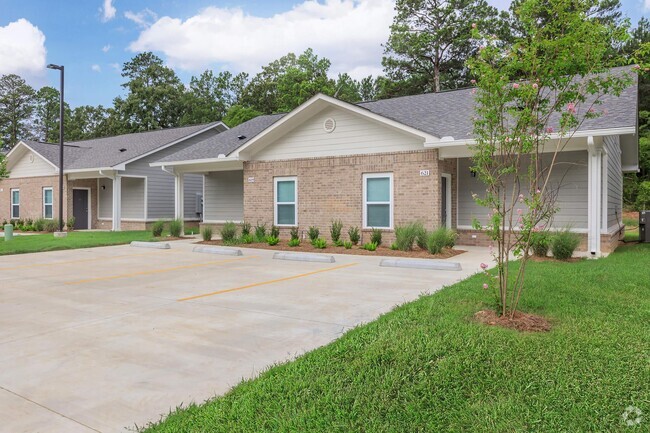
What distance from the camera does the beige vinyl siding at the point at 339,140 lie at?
45.3 ft

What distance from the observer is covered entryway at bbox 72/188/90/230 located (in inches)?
958

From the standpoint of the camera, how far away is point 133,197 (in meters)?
23.4

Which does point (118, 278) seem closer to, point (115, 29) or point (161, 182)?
point (161, 182)

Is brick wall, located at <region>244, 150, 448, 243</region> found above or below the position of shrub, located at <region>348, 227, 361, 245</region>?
above

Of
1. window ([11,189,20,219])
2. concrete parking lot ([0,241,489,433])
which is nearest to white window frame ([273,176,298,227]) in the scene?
concrete parking lot ([0,241,489,433])

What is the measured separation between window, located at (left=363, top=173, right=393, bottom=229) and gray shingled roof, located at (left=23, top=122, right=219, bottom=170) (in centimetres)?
1301

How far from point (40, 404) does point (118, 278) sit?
5795 millimetres

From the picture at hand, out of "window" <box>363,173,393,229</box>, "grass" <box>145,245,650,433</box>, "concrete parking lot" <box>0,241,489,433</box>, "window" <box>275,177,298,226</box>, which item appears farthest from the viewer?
"window" <box>275,177,298,226</box>

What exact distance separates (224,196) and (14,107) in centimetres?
5492

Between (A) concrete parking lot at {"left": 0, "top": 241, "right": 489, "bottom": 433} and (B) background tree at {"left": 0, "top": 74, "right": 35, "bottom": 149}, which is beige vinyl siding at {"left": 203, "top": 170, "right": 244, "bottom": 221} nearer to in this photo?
(A) concrete parking lot at {"left": 0, "top": 241, "right": 489, "bottom": 433}

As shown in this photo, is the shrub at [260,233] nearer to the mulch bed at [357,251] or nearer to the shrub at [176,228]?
the mulch bed at [357,251]

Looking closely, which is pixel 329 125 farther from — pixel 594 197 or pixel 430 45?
pixel 430 45

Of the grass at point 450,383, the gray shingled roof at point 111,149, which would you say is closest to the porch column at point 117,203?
the gray shingled roof at point 111,149

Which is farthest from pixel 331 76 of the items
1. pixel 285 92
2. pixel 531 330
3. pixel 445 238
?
pixel 531 330
